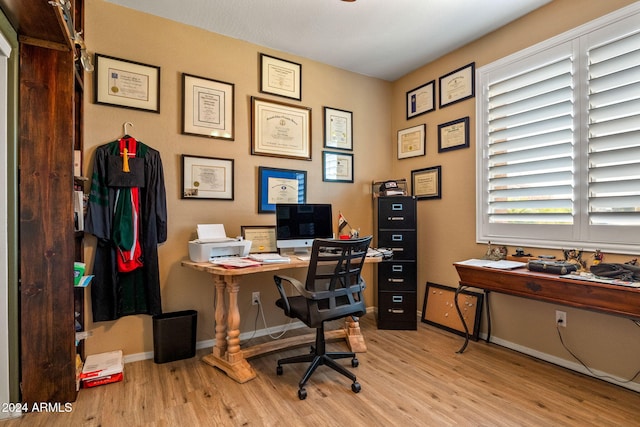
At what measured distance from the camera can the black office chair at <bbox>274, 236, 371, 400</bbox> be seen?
2.07 m

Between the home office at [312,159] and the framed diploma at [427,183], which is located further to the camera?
the framed diploma at [427,183]

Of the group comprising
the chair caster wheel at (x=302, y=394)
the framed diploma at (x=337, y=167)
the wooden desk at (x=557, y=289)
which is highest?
the framed diploma at (x=337, y=167)

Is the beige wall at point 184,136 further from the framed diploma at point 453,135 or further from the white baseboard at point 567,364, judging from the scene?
the white baseboard at point 567,364

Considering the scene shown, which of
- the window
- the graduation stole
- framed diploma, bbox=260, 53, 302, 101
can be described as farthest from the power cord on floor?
the graduation stole

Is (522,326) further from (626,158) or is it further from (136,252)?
(136,252)

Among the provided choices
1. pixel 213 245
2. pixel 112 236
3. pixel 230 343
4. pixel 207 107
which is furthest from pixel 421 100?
pixel 112 236

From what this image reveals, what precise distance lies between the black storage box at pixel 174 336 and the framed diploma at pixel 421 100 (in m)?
3.04

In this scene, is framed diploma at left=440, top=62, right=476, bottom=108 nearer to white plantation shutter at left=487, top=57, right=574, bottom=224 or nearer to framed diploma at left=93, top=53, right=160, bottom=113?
white plantation shutter at left=487, top=57, right=574, bottom=224

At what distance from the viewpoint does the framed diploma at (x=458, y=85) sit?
10.2ft

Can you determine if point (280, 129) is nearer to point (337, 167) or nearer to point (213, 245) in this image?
point (337, 167)

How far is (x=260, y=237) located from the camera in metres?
3.10

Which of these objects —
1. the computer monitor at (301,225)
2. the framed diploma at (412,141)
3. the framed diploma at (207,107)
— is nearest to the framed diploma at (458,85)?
the framed diploma at (412,141)

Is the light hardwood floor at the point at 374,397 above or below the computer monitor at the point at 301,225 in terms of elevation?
below

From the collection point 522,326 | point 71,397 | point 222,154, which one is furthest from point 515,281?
point 71,397
